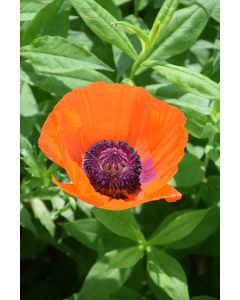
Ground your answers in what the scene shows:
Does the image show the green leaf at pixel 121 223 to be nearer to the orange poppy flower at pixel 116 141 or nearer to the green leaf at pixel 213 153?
the orange poppy flower at pixel 116 141

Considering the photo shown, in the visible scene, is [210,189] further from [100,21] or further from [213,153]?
[100,21]

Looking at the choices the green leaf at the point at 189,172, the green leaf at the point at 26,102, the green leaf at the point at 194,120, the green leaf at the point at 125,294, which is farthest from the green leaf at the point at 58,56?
the green leaf at the point at 125,294

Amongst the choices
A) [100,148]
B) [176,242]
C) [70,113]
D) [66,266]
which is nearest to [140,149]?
[100,148]

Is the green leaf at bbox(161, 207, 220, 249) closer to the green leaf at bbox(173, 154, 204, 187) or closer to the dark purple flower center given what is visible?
the green leaf at bbox(173, 154, 204, 187)

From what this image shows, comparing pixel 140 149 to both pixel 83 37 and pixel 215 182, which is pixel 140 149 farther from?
pixel 83 37

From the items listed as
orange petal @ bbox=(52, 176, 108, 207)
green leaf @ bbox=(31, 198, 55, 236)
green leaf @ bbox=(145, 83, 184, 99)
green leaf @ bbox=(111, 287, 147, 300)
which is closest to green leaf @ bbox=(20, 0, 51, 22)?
green leaf @ bbox=(145, 83, 184, 99)

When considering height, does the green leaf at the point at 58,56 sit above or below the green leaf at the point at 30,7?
below

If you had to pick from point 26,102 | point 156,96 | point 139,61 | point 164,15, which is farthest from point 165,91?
point 26,102
